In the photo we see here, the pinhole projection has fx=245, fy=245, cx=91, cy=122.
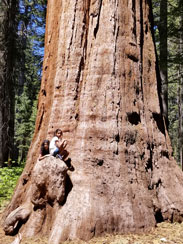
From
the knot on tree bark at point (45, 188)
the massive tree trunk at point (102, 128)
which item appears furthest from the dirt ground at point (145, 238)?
the knot on tree bark at point (45, 188)

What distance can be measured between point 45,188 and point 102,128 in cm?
140

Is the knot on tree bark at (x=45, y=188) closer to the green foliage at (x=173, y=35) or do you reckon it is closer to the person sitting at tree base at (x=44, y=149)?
the person sitting at tree base at (x=44, y=149)

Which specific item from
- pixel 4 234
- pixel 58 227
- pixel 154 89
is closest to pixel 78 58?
pixel 154 89

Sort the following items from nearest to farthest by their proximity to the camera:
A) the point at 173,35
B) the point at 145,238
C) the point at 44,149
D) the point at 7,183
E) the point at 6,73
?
the point at 145,238 < the point at 44,149 < the point at 7,183 < the point at 6,73 < the point at 173,35

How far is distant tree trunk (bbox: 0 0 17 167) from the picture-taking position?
962 cm

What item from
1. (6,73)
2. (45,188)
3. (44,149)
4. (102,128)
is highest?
(6,73)

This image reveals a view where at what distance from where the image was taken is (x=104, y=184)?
13.2 ft

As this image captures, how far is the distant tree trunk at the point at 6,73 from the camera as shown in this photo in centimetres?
962

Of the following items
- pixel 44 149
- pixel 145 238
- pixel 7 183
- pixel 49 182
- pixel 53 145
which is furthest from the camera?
pixel 7 183

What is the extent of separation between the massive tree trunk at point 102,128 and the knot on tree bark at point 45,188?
22 mm

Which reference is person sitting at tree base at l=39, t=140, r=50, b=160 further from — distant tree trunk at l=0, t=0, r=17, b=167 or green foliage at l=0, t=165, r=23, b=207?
distant tree trunk at l=0, t=0, r=17, b=167

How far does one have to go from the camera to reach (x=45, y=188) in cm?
405

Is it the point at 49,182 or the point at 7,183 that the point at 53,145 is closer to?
the point at 49,182

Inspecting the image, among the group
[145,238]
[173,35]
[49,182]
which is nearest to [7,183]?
[49,182]
